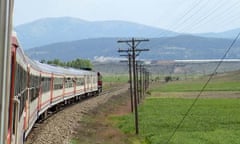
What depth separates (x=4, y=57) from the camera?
1.95 m

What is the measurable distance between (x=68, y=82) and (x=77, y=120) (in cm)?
677

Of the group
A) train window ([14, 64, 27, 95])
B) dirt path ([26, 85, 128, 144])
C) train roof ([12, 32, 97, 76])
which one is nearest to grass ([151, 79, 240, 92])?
train roof ([12, 32, 97, 76])

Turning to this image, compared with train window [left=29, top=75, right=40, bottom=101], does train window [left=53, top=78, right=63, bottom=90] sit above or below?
above

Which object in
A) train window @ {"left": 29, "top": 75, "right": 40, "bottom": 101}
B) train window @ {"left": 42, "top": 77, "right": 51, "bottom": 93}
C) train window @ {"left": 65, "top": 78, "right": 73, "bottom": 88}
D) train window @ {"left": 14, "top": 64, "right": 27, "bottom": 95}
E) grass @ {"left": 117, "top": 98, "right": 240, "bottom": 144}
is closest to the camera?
train window @ {"left": 14, "top": 64, "right": 27, "bottom": 95}

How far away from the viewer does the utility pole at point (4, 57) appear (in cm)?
193

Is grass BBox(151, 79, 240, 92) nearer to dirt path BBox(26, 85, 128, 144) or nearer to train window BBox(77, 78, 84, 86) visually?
train window BBox(77, 78, 84, 86)

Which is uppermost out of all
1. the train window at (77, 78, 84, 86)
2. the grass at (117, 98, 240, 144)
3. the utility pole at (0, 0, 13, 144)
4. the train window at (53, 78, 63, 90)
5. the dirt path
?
the train window at (77, 78, 84, 86)

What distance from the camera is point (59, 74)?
1124 inches

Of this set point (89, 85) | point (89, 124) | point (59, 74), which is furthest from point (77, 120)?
point (89, 85)

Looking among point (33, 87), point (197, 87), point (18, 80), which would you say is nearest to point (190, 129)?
point (33, 87)

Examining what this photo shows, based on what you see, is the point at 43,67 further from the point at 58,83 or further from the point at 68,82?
the point at 68,82

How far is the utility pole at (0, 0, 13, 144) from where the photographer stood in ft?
6.33

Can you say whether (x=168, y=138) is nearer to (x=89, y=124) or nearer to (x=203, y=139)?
(x=203, y=139)

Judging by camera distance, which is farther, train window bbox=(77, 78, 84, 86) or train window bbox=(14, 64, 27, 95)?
train window bbox=(77, 78, 84, 86)
